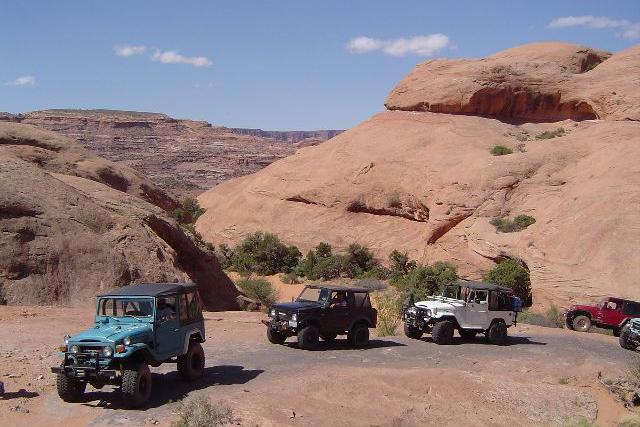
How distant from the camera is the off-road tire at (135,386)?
9781 millimetres

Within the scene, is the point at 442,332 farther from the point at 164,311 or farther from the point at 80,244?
the point at 80,244

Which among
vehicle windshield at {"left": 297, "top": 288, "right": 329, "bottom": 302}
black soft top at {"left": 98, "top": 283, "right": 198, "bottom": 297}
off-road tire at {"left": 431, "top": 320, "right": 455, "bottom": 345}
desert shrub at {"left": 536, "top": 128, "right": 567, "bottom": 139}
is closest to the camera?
black soft top at {"left": 98, "top": 283, "right": 198, "bottom": 297}

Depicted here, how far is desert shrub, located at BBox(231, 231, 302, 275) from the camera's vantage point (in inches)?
1519

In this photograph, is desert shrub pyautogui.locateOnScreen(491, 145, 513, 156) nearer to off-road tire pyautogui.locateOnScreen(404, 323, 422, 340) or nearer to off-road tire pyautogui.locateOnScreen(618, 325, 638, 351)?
off-road tire pyautogui.locateOnScreen(618, 325, 638, 351)

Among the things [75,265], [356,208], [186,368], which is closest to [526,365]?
[186,368]

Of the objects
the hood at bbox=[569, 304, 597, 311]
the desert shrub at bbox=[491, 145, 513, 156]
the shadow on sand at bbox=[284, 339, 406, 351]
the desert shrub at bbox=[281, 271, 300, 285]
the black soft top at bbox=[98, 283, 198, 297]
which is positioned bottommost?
the desert shrub at bbox=[281, 271, 300, 285]

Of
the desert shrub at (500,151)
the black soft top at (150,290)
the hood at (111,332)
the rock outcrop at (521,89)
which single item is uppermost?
the rock outcrop at (521,89)

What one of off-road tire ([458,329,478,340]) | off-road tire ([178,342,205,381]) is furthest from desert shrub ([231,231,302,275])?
off-road tire ([178,342,205,381])

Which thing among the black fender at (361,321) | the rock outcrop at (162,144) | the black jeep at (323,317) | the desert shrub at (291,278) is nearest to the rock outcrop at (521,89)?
the desert shrub at (291,278)

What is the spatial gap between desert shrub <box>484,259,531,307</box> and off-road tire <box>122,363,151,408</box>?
66.4ft

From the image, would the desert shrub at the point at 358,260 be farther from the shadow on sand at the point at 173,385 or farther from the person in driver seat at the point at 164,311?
the person in driver seat at the point at 164,311

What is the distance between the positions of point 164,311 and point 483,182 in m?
26.5

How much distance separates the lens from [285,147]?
14488 centimetres

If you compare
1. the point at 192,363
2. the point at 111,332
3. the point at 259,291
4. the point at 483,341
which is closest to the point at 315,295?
the point at 192,363
